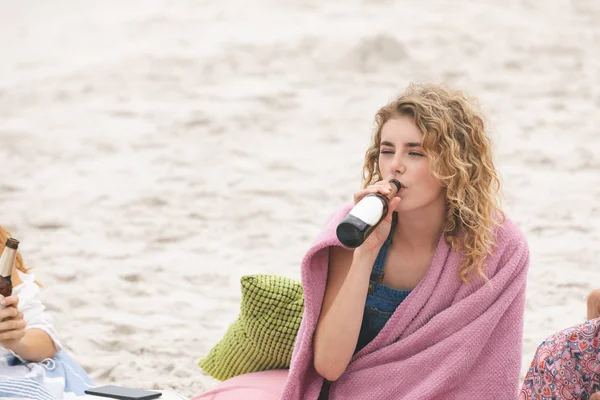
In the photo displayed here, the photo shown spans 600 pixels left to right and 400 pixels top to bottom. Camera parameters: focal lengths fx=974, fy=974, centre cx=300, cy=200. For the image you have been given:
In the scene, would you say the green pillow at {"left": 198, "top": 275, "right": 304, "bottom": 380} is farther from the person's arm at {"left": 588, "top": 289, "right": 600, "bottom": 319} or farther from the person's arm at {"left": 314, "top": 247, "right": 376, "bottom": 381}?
A: the person's arm at {"left": 588, "top": 289, "right": 600, "bottom": 319}

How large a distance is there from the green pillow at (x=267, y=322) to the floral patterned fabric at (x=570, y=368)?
883mm

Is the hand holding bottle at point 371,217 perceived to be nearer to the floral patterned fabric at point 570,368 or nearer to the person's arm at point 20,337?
the floral patterned fabric at point 570,368

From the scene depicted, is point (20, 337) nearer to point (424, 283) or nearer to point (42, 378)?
point (42, 378)

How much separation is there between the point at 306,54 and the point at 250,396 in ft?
23.0

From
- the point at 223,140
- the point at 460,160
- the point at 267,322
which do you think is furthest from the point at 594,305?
the point at 223,140

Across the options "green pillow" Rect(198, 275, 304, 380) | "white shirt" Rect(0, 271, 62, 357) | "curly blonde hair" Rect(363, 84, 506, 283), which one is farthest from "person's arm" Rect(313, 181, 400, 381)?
"white shirt" Rect(0, 271, 62, 357)

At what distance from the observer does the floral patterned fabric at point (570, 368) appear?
9.44 feet

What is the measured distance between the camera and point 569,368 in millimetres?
2895

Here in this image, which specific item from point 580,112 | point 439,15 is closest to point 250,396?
point 580,112

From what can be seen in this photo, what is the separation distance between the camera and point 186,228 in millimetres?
6555

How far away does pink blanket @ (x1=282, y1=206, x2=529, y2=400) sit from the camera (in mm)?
3037

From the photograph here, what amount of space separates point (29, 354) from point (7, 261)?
44 cm

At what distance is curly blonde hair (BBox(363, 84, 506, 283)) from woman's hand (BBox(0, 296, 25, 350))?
1.27m

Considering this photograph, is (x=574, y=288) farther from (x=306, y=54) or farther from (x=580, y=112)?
(x=306, y=54)
